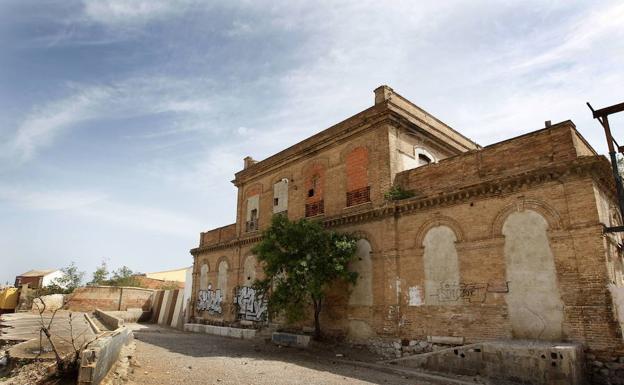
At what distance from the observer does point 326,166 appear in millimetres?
17750

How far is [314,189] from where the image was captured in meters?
18.2

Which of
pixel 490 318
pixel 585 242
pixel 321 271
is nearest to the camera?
pixel 585 242

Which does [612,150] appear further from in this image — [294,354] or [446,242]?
[294,354]

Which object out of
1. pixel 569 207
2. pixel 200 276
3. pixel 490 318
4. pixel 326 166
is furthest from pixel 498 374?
pixel 200 276

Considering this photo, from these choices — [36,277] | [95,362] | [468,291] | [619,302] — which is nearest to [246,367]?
[95,362]

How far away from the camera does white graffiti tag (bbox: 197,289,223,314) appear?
23.3 metres

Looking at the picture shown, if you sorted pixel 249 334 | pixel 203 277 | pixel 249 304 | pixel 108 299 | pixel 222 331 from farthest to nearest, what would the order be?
1. pixel 108 299
2. pixel 203 277
3. pixel 222 331
4. pixel 249 304
5. pixel 249 334

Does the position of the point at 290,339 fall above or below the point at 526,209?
below

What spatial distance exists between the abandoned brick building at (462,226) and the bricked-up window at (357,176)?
0.05 m

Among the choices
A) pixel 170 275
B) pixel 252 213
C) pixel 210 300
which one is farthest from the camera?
pixel 170 275

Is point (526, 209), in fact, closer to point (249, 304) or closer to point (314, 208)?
point (314, 208)

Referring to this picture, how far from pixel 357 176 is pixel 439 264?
16.6ft

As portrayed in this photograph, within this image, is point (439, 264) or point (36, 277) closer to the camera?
point (439, 264)

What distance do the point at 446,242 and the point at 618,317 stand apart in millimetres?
4635
